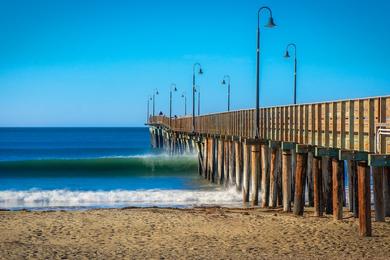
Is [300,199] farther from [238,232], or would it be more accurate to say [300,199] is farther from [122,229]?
[122,229]

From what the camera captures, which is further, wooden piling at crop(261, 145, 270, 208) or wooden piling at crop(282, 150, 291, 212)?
wooden piling at crop(261, 145, 270, 208)

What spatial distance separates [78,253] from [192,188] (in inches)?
740

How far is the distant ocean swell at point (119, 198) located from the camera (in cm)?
2539

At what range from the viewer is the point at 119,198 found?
27.7 meters

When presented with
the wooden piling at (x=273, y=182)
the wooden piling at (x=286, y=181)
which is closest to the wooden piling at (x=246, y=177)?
the wooden piling at (x=273, y=182)

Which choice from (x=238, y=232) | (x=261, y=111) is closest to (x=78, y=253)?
(x=238, y=232)

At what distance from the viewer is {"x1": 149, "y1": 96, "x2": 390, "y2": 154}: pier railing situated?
49.0 ft

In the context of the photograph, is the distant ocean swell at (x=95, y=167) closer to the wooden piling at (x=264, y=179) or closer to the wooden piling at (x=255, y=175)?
the wooden piling at (x=255, y=175)

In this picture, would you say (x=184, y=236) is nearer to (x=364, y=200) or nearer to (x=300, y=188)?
(x=364, y=200)

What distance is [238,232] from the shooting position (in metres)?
16.2

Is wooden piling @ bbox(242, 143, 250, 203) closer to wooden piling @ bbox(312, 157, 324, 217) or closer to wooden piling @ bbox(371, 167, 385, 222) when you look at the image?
wooden piling @ bbox(312, 157, 324, 217)

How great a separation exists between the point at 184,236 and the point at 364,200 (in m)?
4.20

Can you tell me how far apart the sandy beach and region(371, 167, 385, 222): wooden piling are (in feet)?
1.09

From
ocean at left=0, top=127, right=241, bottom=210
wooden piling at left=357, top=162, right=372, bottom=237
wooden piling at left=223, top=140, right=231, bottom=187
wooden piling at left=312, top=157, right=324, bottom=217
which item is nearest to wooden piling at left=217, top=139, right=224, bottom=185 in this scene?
wooden piling at left=223, top=140, right=231, bottom=187
